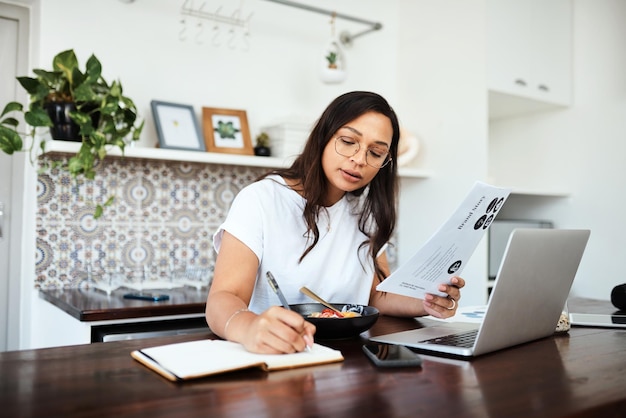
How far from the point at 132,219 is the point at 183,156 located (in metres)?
0.38

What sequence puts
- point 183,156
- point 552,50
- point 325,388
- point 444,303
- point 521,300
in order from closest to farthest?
point 325,388 → point 521,300 → point 444,303 → point 183,156 → point 552,50

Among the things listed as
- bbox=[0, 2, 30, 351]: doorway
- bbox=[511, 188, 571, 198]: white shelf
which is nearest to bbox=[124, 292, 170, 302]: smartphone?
bbox=[0, 2, 30, 351]: doorway

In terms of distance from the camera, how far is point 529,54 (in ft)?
10.3

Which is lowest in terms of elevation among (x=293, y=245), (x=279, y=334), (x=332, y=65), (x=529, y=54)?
(x=279, y=334)

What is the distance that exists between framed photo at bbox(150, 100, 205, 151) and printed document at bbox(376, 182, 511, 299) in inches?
60.5

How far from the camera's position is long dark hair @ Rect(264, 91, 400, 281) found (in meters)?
1.55

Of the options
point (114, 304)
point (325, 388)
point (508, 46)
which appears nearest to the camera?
point (325, 388)

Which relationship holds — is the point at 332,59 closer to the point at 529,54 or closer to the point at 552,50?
the point at 529,54

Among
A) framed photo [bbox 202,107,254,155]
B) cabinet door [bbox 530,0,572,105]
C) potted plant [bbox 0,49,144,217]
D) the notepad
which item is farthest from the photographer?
Answer: cabinet door [bbox 530,0,572,105]

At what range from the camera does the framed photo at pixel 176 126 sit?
2521mm

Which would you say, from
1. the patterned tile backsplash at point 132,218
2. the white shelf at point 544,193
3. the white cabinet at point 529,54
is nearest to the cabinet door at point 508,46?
the white cabinet at point 529,54

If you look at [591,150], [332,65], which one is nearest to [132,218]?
[332,65]

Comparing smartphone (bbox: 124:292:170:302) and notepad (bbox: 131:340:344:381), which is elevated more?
notepad (bbox: 131:340:344:381)

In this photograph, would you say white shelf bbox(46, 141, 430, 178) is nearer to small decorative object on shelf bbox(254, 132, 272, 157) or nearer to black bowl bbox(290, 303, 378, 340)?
small decorative object on shelf bbox(254, 132, 272, 157)
